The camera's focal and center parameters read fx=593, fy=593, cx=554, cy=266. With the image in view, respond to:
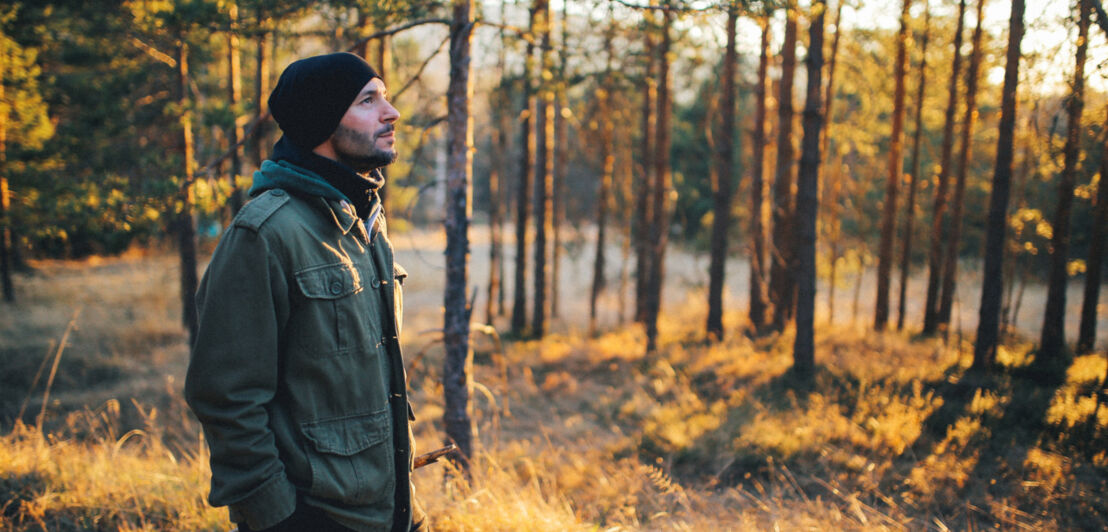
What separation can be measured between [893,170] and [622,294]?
Result: 7.43m

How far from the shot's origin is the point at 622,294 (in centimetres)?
1706

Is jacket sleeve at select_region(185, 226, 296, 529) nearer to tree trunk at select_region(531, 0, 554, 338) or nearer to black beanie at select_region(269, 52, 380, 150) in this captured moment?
black beanie at select_region(269, 52, 380, 150)

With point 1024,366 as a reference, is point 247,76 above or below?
above

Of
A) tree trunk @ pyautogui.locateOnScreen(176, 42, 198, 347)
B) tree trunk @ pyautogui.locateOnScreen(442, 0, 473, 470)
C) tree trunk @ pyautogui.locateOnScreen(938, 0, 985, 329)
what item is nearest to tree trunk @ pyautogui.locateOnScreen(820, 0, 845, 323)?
tree trunk @ pyautogui.locateOnScreen(938, 0, 985, 329)

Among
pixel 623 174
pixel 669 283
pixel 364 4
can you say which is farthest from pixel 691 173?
pixel 364 4

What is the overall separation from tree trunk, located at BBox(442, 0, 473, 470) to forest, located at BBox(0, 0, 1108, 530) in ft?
0.08

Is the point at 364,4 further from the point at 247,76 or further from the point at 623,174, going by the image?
the point at 247,76

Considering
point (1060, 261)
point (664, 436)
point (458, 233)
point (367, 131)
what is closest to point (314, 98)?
point (367, 131)

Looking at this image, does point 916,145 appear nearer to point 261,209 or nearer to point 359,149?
point 359,149

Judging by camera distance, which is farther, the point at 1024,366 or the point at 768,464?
the point at 1024,366

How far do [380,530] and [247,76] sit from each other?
20.9 metres

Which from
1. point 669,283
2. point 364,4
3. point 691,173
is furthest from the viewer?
point 691,173

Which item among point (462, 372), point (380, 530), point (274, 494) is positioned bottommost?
point (462, 372)

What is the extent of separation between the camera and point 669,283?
2788 cm
